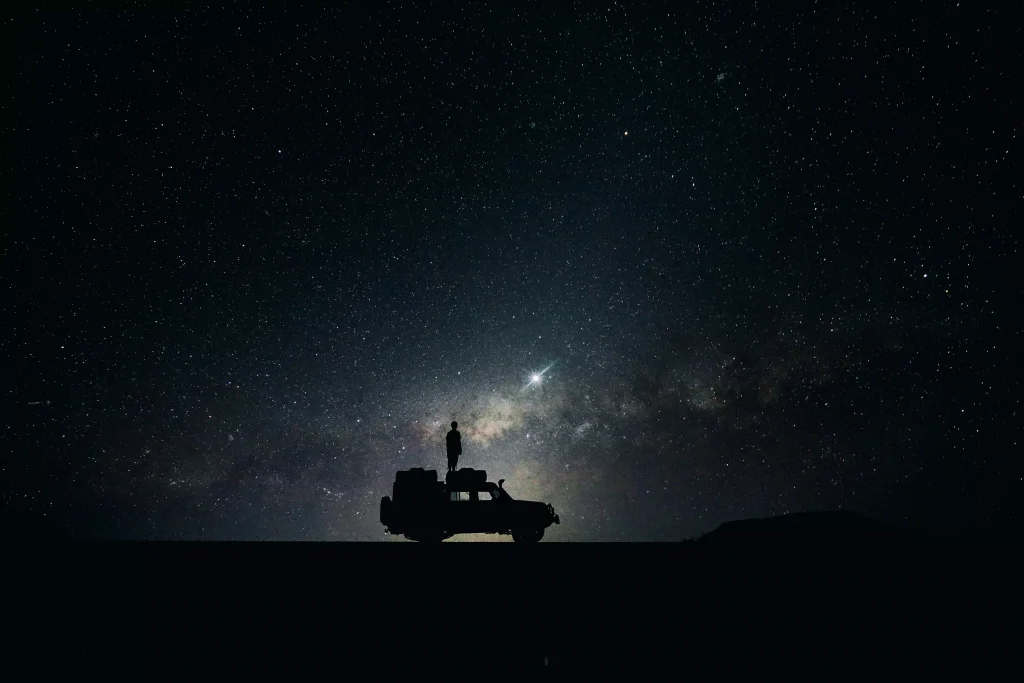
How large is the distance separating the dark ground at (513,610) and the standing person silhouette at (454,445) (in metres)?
6.69

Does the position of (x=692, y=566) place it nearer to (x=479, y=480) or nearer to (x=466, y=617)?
(x=466, y=617)

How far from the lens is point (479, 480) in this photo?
1152cm

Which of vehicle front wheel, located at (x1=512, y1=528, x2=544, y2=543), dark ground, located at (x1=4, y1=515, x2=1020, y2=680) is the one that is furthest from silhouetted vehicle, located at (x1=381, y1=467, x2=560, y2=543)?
dark ground, located at (x1=4, y1=515, x2=1020, y2=680)

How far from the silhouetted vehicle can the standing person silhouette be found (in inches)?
39.8

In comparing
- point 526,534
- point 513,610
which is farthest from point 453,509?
point 513,610

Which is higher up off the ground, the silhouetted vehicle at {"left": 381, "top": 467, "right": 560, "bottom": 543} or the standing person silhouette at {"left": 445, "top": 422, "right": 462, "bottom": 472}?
the standing person silhouette at {"left": 445, "top": 422, "right": 462, "bottom": 472}

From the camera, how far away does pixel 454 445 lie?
12648mm

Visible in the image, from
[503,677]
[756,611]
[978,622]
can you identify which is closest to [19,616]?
[503,677]

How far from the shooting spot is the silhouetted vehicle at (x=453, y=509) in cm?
1102

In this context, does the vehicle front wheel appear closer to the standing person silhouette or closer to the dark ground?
the standing person silhouette

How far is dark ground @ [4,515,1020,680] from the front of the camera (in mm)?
4395

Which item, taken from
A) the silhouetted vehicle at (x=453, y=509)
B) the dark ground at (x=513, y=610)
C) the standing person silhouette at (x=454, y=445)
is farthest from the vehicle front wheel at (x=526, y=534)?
the dark ground at (x=513, y=610)

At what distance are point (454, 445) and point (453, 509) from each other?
6.25 feet

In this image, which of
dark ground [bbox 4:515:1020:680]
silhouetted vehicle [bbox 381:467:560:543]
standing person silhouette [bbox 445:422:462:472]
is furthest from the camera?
standing person silhouette [bbox 445:422:462:472]
